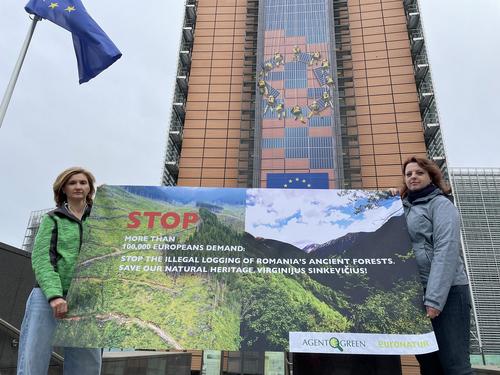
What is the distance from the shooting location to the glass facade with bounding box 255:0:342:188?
31.7m

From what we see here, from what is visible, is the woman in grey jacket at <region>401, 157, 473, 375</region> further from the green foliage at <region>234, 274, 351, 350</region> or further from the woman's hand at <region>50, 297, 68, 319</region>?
the woman's hand at <region>50, 297, 68, 319</region>

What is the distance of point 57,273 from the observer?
2.99m

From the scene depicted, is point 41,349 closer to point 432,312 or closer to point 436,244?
point 432,312

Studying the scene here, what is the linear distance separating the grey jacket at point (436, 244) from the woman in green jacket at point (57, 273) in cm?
273

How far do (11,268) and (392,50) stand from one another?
37982 millimetres

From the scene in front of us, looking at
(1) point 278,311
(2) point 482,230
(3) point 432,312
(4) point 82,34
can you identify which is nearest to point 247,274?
(1) point 278,311

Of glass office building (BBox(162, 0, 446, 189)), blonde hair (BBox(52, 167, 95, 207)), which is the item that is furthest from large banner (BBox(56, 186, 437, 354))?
glass office building (BBox(162, 0, 446, 189))

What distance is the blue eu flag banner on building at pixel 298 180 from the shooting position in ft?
99.1

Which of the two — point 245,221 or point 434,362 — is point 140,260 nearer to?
point 245,221

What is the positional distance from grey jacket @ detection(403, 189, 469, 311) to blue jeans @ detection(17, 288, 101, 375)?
2.70 metres

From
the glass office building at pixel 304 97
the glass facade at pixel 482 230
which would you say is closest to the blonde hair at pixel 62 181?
the glass office building at pixel 304 97

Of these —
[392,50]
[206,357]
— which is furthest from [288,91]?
[206,357]

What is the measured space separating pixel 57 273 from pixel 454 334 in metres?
3.02

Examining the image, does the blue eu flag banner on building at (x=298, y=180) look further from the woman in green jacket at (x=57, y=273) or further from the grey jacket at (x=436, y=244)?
the woman in green jacket at (x=57, y=273)
